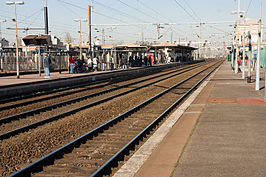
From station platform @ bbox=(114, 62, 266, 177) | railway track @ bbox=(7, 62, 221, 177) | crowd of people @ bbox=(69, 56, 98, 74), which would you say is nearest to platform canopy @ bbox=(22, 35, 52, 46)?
crowd of people @ bbox=(69, 56, 98, 74)

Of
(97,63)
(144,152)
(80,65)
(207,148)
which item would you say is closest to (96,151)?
(144,152)

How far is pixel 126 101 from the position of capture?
1520 cm

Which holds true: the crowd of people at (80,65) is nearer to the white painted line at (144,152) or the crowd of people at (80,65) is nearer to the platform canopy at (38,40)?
the platform canopy at (38,40)

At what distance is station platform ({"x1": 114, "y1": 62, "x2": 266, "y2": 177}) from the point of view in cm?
548

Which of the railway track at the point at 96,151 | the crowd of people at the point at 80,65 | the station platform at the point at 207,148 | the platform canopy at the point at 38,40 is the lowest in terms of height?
the railway track at the point at 96,151

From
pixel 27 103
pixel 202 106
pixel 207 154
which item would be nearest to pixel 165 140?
pixel 207 154

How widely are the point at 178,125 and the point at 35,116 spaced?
4.89 metres

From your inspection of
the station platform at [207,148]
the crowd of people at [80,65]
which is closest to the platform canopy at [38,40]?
the crowd of people at [80,65]

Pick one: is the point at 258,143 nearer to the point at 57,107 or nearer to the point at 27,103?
the point at 57,107

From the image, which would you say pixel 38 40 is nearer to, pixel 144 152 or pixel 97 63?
pixel 97 63

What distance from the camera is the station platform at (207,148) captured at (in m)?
5.48

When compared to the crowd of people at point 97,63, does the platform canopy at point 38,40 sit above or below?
above

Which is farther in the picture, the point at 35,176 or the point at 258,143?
the point at 258,143

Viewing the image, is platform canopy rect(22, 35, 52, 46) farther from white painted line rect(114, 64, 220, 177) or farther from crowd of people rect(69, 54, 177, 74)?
white painted line rect(114, 64, 220, 177)
